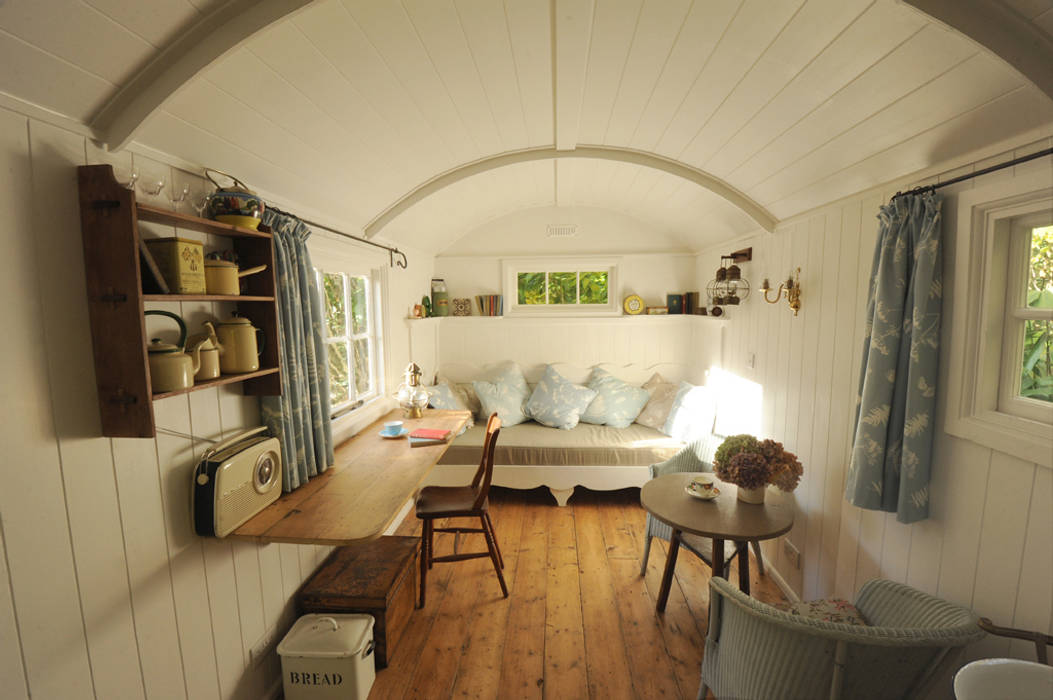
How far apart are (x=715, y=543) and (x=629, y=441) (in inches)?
61.8

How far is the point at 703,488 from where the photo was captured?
222 cm

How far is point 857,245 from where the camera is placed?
1.93 meters

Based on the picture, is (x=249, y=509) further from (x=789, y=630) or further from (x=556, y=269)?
(x=556, y=269)

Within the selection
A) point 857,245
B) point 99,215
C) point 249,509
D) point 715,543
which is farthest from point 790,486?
point 99,215

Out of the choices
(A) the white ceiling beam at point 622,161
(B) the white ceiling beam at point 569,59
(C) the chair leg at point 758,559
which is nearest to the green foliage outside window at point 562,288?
(A) the white ceiling beam at point 622,161

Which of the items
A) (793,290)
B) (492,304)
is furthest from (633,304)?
(793,290)

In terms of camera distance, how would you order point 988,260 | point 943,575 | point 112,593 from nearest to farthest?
point 112,593
point 988,260
point 943,575

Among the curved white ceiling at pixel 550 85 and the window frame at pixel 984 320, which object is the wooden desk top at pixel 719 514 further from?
the curved white ceiling at pixel 550 85

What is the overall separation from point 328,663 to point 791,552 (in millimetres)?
2349

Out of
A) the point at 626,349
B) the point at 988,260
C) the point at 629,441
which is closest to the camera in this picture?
the point at 988,260

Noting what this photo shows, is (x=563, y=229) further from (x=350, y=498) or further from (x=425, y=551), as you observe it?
(x=350, y=498)

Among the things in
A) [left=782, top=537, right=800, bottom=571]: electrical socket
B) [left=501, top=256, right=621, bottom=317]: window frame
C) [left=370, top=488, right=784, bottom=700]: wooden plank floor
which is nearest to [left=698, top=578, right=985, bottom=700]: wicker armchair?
[left=370, top=488, right=784, bottom=700]: wooden plank floor

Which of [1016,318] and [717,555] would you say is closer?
[1016,318]

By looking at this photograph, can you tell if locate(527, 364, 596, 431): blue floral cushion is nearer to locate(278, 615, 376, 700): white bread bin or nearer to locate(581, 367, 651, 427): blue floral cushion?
locate(581, 367, 651, 427): blue floral cushion
